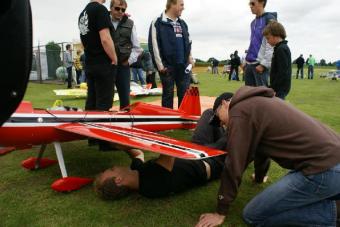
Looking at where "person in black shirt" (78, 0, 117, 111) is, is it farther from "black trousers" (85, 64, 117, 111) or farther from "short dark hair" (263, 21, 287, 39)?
"short dark hair" (263, 21, 287, 39)

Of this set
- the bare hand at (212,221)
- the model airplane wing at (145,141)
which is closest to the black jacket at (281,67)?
the model airplane wing at (145,141)

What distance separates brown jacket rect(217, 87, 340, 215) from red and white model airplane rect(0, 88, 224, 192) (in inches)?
11.4

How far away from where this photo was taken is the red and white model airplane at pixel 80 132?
125 inches

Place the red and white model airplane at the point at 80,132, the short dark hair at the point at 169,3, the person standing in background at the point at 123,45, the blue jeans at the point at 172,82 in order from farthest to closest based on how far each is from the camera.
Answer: the blue jeans at the point at 172,82 → the short dark hair at the point at 169,3 → the person standing in background at the point at 123,45 → the red and white model airplane at the point at 80,132

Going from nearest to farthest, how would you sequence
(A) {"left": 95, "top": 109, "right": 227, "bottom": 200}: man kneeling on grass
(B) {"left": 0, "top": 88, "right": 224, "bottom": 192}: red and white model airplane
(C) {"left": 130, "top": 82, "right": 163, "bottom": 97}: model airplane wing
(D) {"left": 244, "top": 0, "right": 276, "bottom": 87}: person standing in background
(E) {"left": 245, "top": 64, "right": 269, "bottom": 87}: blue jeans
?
1. (B) {"left": 0, "top": 88, "right": 224, "bottom": 192}: red and white model airplane
2. (A) {"left": 95, "top": 109, "right": 227, "bottom": 200}: man kneeling on grass
3. (D) {"left": 244, "top": 0, "right": 276, "bottom": 87}: person standing in background
4. (E) {"left": 245, "top": 64, "right": 269, "bottom": 87}: blue jeans
5. (C) {"left": 130, "top": 82, "right": 163, "bottom": 97}: model airplane wing

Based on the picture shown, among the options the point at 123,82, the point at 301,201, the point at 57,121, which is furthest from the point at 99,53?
the point at 301,201

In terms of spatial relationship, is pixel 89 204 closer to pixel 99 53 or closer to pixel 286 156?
pixel 286 156

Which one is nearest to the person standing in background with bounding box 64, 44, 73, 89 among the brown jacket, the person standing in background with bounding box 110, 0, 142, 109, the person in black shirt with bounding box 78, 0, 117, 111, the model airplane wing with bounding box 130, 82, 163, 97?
the model airplane wing with bounding box 130, 82, 163, 97

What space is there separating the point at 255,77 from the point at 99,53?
254 centimetres

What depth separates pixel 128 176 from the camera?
129 inches

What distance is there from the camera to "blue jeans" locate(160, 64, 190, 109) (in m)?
6.05

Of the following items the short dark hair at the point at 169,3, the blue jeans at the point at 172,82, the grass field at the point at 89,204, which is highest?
the short dark hair at the point at 169,3

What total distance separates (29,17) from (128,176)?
250 cm

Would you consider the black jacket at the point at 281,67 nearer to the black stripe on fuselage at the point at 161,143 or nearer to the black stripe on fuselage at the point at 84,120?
the black stripe on fuselage at the point at 84,120
